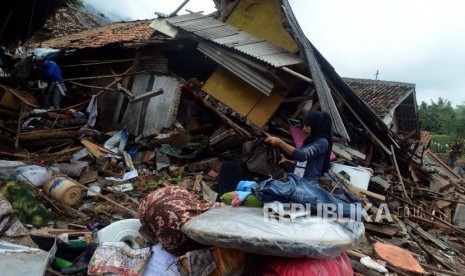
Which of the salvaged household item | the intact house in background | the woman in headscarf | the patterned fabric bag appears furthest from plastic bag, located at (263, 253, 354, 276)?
the intact house in background

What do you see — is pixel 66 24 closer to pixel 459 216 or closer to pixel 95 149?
pixel 95 149

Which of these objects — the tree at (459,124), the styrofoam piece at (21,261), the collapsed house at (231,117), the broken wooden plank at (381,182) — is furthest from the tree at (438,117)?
the styrofoam piece at (21,261)

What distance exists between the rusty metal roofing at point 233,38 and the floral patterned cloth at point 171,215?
389 cm

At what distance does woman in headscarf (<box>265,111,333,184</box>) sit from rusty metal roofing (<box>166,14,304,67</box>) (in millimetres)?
2931

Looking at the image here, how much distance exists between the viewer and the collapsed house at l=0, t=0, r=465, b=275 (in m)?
6.13

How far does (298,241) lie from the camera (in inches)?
85.4

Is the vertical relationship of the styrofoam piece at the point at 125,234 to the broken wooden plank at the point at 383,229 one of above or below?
above

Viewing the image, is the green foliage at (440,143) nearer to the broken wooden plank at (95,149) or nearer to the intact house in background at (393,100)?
the intact house in background at (393,100)

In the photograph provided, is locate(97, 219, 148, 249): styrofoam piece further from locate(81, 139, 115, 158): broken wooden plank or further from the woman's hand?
locate(81, 139, 115, 158): broken wooden plank

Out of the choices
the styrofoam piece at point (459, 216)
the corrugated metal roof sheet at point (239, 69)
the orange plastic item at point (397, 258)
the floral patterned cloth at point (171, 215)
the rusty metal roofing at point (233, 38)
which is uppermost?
the rusty metal roofing at point (233, 38)

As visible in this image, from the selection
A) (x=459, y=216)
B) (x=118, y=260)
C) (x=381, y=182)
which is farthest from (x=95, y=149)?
(x=459, y=216)

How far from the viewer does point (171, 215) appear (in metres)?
2.80

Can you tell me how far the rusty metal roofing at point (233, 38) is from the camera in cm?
668

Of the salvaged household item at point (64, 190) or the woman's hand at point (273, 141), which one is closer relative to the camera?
the woman's hand at point (273, 141)
